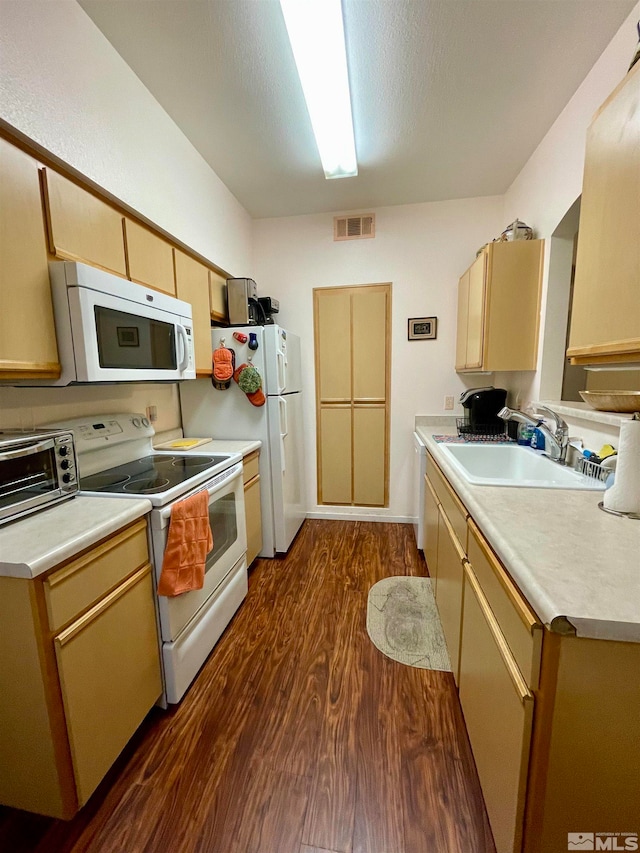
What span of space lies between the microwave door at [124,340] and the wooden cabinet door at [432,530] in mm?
1564

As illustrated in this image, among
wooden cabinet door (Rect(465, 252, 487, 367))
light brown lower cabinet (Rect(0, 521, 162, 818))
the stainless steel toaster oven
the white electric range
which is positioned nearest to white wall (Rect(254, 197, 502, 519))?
wooden cabinet door (Rect(465, 252, 487, 367))

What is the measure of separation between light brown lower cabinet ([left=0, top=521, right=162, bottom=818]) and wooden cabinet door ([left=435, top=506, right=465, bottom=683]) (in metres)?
1.20

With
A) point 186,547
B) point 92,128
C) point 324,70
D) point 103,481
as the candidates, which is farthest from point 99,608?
point 324,70

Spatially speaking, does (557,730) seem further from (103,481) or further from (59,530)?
(103,481)

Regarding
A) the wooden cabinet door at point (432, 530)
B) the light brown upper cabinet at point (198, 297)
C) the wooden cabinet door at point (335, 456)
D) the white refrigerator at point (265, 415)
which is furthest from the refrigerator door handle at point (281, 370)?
the wooden cabinet door at point (432, 530)

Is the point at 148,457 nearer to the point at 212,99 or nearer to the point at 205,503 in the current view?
the point at 205,503

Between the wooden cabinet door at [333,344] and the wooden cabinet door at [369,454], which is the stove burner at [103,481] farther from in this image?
the wooden cabinet door at [369,454]

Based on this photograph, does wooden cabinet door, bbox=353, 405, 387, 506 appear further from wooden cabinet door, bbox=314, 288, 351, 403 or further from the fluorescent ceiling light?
the fluorescent ceiling light

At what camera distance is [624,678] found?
655 millimetres

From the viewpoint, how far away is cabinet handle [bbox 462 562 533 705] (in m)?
0.74

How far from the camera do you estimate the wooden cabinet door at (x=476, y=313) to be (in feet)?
7.21

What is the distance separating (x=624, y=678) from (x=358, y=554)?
204cm

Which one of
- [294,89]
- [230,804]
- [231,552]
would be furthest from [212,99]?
[230,804]

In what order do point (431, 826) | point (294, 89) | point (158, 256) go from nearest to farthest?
1. point (431, 826)
2. point (294, 89)
3. point (158, 256)
